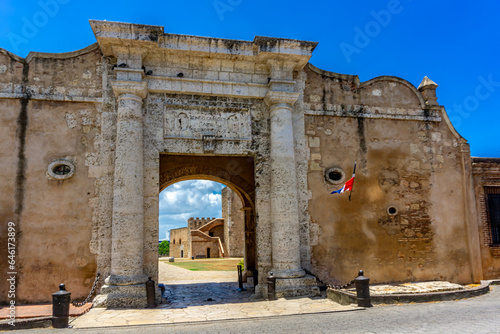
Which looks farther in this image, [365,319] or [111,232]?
[111,232]

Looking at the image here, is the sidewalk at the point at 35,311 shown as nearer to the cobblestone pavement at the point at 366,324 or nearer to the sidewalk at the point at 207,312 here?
the sidewalk at the point at 207,312

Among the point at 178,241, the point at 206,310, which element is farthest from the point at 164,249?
the point at 206,310

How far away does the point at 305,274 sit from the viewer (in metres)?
9.08

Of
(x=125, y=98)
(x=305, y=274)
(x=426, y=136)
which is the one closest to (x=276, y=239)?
(x=305, y=274)

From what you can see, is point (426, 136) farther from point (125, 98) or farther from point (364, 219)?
point (125, 98)

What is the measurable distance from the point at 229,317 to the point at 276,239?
2.48m

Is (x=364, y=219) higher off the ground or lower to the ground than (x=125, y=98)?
lower

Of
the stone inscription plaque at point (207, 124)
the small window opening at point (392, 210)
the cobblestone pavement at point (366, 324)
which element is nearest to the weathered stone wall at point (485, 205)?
→ the small window opening at point (392, 210)

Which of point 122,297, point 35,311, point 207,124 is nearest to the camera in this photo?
point 35,311

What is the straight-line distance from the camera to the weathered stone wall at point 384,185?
9984 mm

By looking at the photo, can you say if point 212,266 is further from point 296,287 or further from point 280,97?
point 280,97

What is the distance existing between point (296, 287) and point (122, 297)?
3590 millimetres

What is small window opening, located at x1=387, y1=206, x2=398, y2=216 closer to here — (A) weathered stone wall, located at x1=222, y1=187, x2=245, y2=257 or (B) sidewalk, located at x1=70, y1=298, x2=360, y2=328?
(B) sidewalk, located at x1=70, y1=298, x2=360, y2=328

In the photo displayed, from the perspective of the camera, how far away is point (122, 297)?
7.80 m
